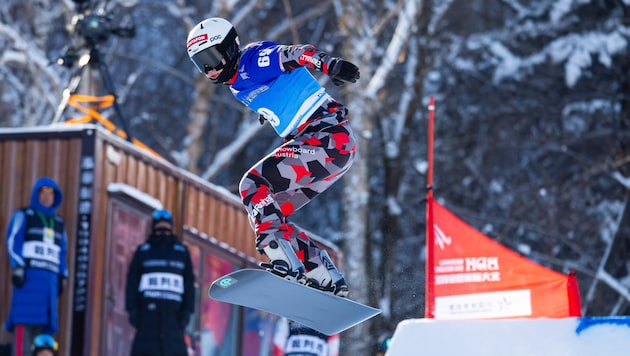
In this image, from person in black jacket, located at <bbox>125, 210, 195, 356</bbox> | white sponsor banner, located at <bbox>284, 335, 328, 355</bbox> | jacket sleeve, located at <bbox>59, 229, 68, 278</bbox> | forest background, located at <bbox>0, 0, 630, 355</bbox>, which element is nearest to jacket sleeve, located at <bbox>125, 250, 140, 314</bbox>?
person in black jacket, located at <bbox>125, 210, 195, 356</bbox>

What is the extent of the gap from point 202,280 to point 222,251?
0.61 meters

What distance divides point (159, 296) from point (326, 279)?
2.86 m

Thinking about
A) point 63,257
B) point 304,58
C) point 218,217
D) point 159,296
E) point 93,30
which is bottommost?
point 159,296

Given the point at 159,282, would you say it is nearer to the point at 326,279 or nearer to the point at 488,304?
the point at 488,304

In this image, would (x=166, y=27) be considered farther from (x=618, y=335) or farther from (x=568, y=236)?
(x=618, y=335)

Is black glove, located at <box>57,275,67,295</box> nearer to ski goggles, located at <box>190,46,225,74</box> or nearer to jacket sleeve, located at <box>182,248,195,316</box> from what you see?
jacket sleeve, located at <box>182,248,195,316</box>

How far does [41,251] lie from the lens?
367 inches

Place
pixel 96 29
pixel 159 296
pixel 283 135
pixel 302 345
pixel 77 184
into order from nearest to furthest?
pixel 283 135 < pixel 159 296 < pixel 77 184 < pixel 302 345 < pixel 96 29

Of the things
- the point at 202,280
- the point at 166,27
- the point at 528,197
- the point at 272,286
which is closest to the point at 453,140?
the point at 528,197

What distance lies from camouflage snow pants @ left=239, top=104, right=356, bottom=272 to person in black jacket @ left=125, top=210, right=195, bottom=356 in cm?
283

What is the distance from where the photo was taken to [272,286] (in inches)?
267

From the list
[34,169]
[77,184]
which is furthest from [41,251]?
[34,169]

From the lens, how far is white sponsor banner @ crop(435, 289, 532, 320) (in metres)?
8.96

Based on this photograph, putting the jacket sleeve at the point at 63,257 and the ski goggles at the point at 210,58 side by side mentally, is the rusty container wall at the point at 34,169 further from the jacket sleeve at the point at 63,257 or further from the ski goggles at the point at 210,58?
the ski goggles at the point at 210,58
